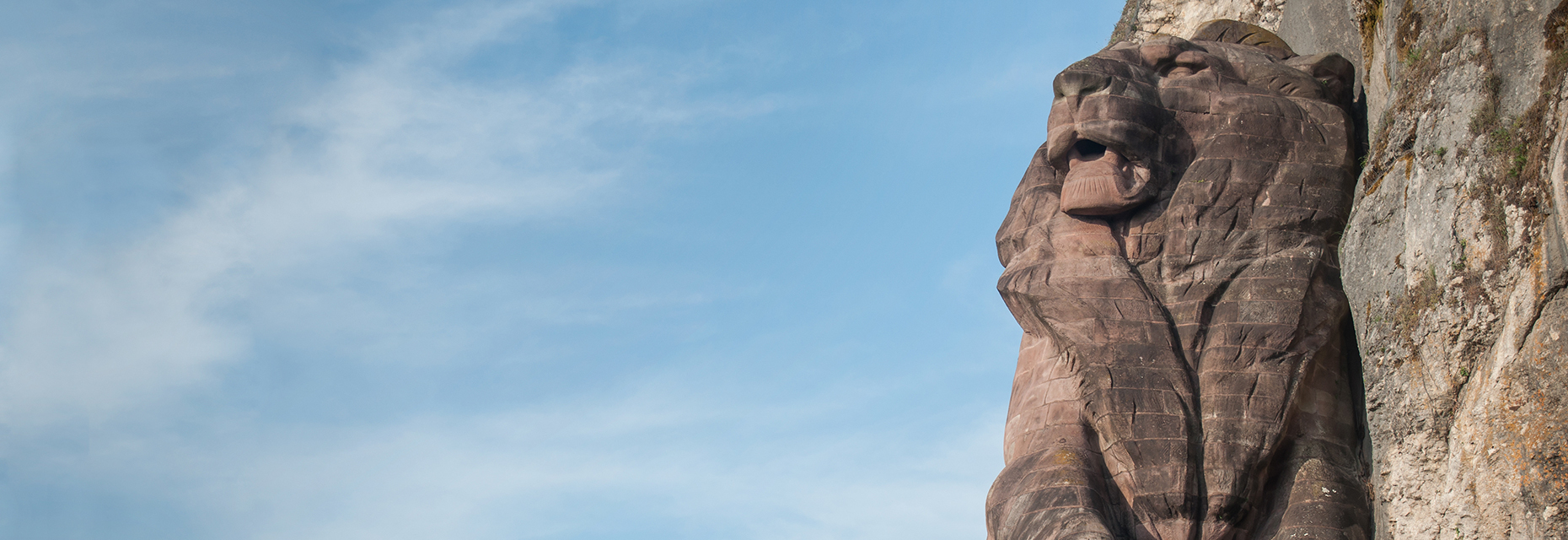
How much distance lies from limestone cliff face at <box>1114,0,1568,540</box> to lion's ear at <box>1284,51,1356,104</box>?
168cm

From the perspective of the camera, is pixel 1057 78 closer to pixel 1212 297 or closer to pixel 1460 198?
pixel 1212 297

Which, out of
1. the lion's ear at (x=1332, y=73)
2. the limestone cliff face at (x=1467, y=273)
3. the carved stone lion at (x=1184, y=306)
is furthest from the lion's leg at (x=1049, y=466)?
the lion's ear at (x=1332, y=73)

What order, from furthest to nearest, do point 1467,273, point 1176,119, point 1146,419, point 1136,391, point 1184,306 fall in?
1. point 1176,119
2. point 1184,306
3. point 1136,391
4. point 1146,419
5. point 1467,273

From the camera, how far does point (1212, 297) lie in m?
11.9

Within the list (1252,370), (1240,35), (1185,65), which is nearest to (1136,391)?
(1252,370)

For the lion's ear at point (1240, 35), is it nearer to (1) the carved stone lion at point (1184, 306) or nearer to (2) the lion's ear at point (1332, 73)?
(1) the carved stone lion at point (1184, 306)

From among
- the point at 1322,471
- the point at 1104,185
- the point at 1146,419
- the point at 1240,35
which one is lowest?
the point at 1322,471

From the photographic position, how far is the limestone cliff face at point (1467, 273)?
27.7 ft

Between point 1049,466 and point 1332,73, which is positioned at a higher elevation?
point 1332,73

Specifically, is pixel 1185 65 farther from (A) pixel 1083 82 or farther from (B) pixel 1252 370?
(B) pixel 1252 370

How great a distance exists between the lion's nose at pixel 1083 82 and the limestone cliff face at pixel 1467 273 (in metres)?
2.34

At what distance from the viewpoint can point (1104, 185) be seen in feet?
40.4

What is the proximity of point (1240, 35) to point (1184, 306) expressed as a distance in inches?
140

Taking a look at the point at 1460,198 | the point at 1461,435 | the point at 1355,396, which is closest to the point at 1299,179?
the point at 1355,396
